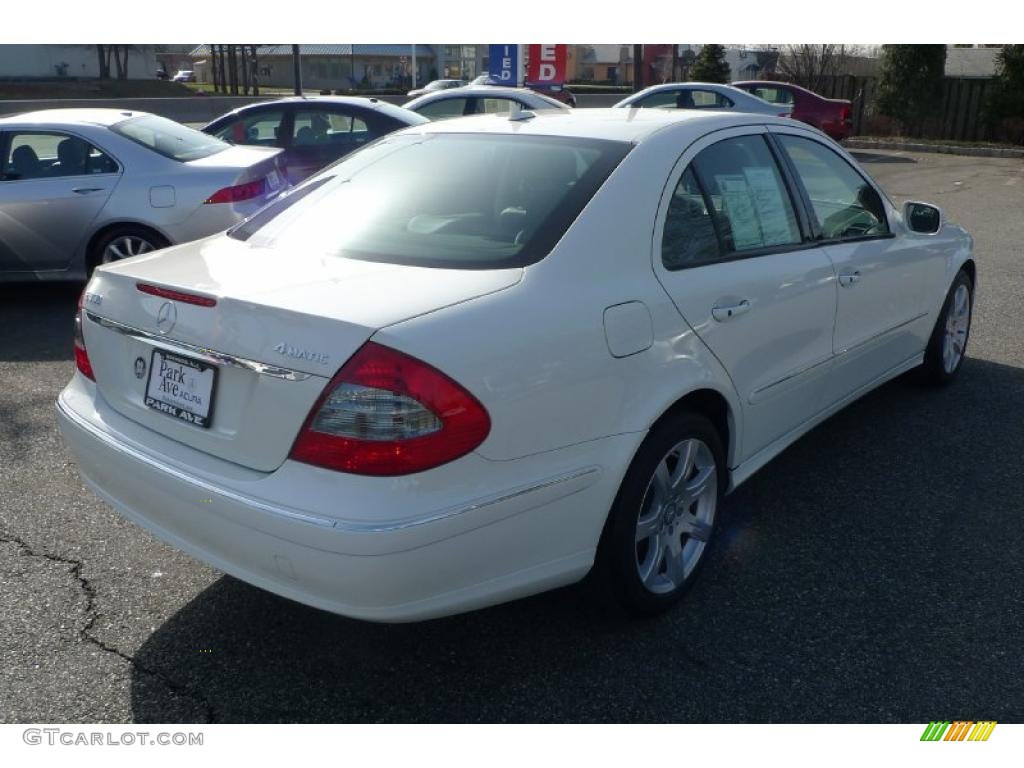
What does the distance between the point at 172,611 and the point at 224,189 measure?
15.2 ft

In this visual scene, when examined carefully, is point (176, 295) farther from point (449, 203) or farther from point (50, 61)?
point (50, 61)

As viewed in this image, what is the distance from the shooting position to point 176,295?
9.06ft

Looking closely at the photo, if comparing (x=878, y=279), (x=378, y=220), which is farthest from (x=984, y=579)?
(x=378, y=220)

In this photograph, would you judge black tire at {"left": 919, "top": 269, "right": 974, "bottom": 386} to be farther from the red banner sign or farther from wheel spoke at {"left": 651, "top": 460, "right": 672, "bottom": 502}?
the red banner sign

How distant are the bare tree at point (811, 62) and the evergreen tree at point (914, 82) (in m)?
3.84

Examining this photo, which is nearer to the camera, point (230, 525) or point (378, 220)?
point (230, 525)

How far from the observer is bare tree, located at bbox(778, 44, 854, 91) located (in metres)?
29.3

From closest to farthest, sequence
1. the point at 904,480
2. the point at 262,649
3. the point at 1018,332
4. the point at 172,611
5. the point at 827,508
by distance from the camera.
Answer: the point at 262,649, the point at 172,611, the point at 827,508, the point at 904,480, the point at 1018,332

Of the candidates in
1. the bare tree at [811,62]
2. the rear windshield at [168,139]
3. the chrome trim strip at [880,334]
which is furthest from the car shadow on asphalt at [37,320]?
the bare tree at [811,62]

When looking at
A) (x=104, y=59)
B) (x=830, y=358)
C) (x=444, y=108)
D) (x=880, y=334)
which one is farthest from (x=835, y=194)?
(x=104, y=59)

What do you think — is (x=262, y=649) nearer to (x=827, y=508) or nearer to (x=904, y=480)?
(x=827, y=508)

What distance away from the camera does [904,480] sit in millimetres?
4324

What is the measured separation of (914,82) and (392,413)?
83.7ft
